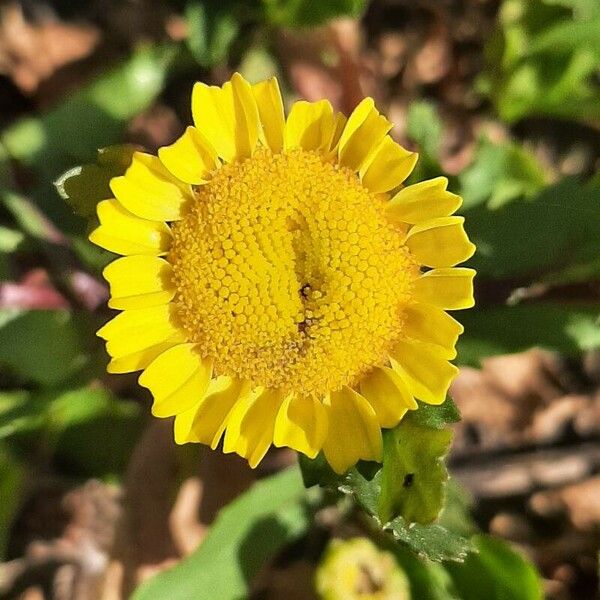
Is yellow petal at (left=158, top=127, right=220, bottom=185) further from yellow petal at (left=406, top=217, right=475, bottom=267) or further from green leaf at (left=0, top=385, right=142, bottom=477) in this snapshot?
green leaf at (left=0, top=385, right=142, bottom=477)

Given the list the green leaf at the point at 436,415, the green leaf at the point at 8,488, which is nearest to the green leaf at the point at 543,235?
the green leaf at the point at 436,415

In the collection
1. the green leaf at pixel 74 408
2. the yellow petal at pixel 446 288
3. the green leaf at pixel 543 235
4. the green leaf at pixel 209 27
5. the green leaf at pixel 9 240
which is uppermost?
the green leaf at pixel 209 27

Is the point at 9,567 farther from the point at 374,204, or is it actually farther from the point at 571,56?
the point at 571,56

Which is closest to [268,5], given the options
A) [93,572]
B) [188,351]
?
[188,351]

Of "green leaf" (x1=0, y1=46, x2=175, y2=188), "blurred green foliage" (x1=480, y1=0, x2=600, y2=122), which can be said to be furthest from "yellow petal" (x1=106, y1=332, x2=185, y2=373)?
"blurred green foliage" (x1=480, y1=0, x2=600, y2=122)

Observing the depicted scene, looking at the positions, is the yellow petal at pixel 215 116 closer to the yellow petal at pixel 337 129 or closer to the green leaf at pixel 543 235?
A: the yellow petal at pixel 337 129
